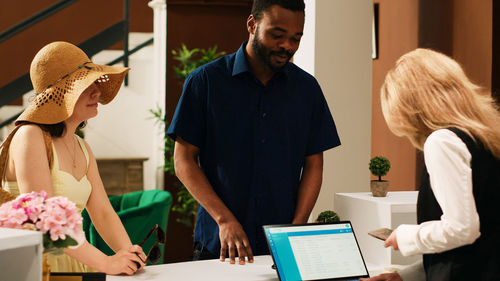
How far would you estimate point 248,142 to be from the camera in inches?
84.9

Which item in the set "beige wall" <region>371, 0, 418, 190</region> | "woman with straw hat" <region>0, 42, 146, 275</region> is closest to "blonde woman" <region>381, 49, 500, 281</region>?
"woman with straw hat" <region>0, 42, 146, 275</region>

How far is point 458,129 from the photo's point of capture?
4.47 ft

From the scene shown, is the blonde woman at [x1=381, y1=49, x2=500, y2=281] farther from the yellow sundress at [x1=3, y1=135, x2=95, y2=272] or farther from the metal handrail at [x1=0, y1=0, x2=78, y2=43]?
the metal handrail at [x1=0, y1=0, x2=78, y2=43]

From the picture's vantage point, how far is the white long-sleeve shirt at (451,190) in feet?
4.33

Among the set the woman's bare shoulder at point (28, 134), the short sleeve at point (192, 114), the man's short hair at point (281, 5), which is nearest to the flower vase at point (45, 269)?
the woman's bare shoulder at point (28, 134)

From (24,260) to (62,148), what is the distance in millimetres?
758

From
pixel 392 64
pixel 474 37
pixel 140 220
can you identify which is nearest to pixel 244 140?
pixel 474 37

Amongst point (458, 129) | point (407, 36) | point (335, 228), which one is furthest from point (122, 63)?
point (458, 129)

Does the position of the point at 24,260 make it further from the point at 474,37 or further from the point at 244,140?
the point at 474,37

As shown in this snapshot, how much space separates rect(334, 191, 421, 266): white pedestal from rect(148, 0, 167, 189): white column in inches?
164

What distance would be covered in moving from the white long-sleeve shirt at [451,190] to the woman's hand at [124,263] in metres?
0.92

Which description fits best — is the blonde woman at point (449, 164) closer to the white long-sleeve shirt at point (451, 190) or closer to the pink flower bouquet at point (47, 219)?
the white long-sleeve shirt at point (451, 190)

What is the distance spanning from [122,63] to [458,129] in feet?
20.5

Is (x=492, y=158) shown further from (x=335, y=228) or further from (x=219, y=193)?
(x=219, y=193)
